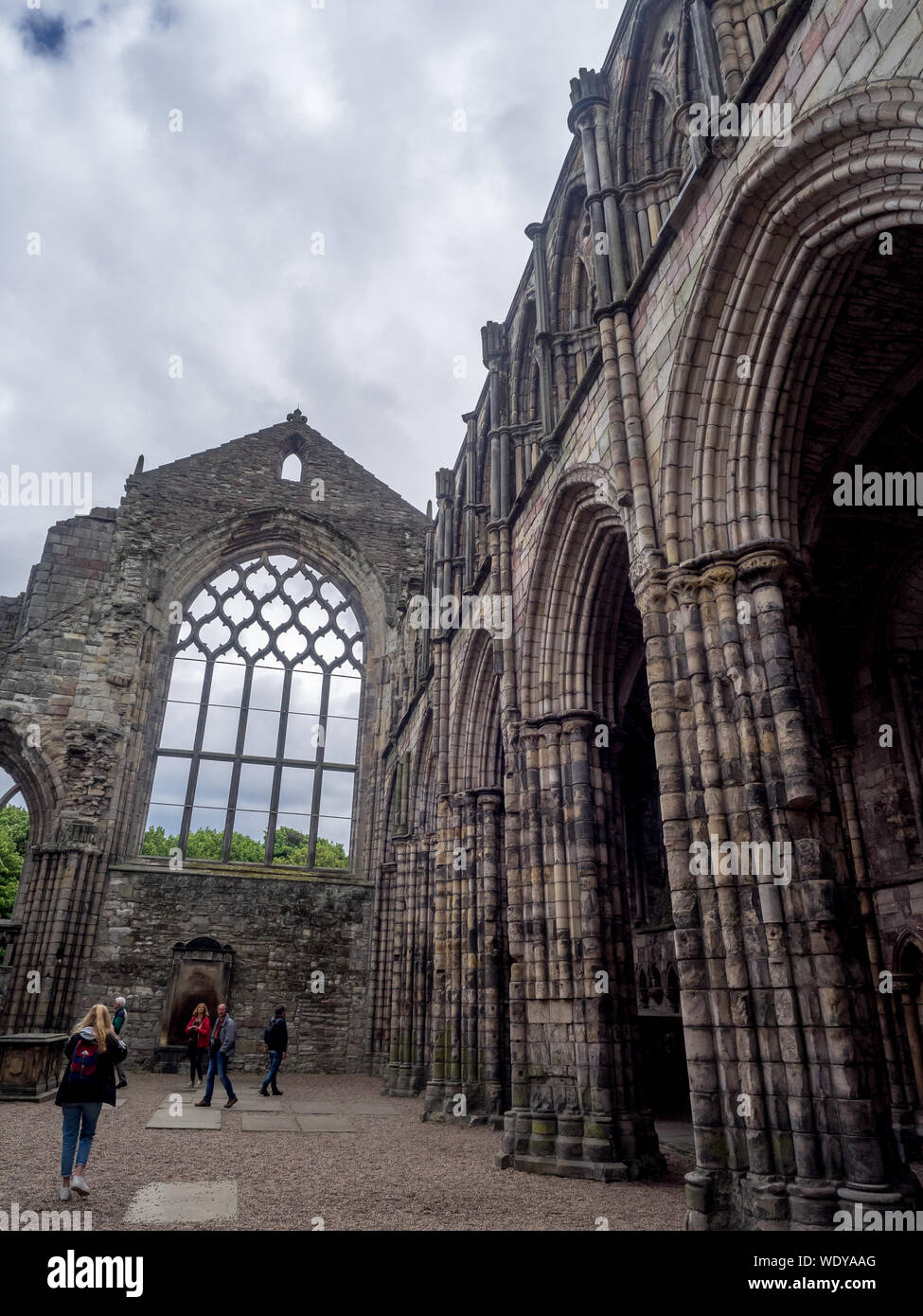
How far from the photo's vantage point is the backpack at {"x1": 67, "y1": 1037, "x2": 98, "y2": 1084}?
554 centimetres

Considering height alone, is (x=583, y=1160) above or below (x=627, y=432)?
below

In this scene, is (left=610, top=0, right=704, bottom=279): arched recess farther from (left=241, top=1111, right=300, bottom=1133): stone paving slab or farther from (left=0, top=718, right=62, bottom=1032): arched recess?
(left=0, top=718, right=62, bottom=1032): arched recess

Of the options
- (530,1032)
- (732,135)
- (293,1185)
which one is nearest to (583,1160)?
(530,1032)

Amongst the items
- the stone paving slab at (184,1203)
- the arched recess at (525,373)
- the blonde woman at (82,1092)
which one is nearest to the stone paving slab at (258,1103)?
the stone paving slab at (184,1203)

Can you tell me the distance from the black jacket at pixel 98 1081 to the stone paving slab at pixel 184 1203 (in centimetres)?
66

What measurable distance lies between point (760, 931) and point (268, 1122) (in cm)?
749

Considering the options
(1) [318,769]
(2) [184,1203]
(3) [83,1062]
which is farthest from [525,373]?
(1) [318,769]

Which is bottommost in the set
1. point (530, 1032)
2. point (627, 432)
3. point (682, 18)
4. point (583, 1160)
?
point (583, 1160)

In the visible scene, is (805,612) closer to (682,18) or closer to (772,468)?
(772,468)

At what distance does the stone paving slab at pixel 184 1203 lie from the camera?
5.00 meters

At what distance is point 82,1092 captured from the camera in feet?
18.1

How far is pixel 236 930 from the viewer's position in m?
19.4

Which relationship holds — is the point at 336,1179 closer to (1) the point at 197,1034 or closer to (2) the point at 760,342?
(2) the point at 760,342
